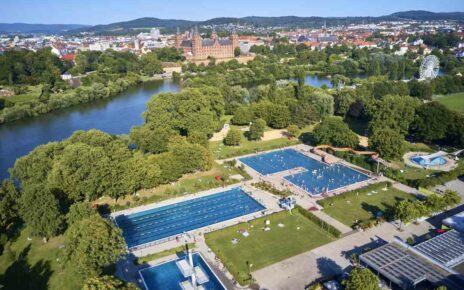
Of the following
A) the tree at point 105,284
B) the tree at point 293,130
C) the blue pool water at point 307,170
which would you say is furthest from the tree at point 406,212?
the tree at point 293,130

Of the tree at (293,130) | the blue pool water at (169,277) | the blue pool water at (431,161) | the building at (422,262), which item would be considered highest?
the tree at (293,130)

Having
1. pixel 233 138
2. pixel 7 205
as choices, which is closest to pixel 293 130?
pixel 233 138

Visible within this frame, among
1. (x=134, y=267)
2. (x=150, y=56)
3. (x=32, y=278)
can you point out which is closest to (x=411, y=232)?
(x=134, y=267)

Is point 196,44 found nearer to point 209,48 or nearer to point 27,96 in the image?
point 209,48

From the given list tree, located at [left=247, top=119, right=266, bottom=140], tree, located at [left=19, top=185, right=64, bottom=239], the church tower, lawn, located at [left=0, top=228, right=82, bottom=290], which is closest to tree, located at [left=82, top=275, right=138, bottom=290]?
lawn, located at [left=0, top=228, right=82, bottom=290]

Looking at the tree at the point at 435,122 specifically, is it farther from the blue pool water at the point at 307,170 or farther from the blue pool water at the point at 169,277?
the blue pool water at the point at 169,277

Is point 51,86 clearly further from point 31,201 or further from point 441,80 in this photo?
point 441,80
